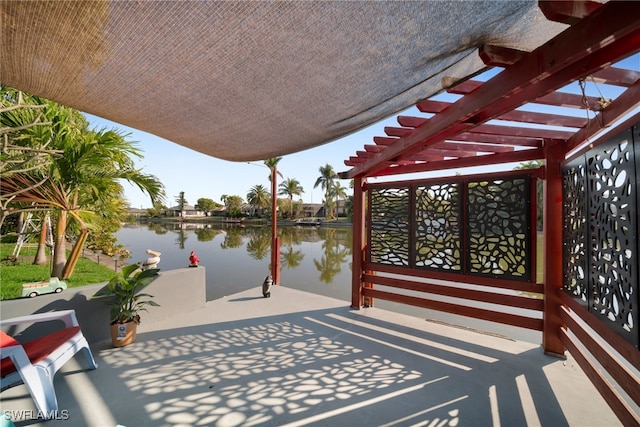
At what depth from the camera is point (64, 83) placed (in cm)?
126

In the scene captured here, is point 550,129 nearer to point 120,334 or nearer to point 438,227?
point 438,227

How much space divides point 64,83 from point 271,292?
424 cm

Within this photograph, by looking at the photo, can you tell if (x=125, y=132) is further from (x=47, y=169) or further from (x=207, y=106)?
(x=207, y=106)

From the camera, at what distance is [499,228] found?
129 inches

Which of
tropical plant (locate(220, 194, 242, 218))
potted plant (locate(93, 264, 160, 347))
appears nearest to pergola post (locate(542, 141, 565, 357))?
potted plant (locate(93, 264, 160, 347))

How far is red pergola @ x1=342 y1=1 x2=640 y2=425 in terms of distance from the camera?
113 centimetres

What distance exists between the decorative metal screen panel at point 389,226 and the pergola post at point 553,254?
150cm

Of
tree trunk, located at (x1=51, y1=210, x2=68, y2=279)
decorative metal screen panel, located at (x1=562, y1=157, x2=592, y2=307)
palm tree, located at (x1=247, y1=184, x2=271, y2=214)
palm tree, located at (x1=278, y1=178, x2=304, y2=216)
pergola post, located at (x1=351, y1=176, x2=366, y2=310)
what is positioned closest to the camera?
decorative metal screen panel, located at (x1=562, y1=157, x2=592, y2=307)

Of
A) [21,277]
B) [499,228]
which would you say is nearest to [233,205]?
[21,277]

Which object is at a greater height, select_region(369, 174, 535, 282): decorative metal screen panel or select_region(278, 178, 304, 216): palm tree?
→ select_region(278, 178, 304, 216): palm tree

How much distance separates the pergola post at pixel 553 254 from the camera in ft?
9.33

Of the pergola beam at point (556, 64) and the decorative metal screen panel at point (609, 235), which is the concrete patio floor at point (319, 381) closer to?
the decorative metal screen panel at point (609, 235)

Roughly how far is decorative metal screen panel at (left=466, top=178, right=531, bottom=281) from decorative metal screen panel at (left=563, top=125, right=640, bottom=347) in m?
0.58

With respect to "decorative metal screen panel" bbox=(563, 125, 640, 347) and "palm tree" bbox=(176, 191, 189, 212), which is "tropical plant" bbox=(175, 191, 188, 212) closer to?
"palm tree" bbox=(176, 191, 189, 212)
